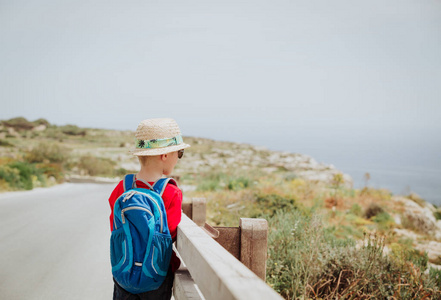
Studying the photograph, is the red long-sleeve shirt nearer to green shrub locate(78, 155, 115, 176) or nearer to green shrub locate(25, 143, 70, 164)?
green shrub locate(25, 143, 70, 164)

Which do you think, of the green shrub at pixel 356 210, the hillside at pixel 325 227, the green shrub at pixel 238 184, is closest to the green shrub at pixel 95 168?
the hillside at pixel 325 227

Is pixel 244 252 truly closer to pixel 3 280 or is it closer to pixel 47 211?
pixel 3 280

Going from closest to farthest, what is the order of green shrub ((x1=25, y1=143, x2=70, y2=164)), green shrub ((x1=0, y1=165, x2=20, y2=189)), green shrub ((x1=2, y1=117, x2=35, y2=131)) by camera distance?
1. green shrub ((x1=0, y1=165, x2=20, y2=189))
2. green shrub ((x1=25, y1=143, x2=70, y2=164))
3. green shrub ((x1=2, y1=117, x2=35, y2=131))

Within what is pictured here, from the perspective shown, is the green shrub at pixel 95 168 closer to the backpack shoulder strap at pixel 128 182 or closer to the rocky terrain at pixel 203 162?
the rocky terrain at pixel 203 162

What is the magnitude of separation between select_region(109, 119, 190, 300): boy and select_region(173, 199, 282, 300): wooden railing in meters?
0.09

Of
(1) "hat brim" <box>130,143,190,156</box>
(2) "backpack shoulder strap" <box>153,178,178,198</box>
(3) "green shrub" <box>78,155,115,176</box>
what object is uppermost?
(1) "hat brim" <box>130,143,190,156</box>

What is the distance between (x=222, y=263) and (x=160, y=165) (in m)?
1.25

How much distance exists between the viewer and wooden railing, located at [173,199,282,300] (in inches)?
60.0

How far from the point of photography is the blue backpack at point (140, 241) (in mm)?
2473

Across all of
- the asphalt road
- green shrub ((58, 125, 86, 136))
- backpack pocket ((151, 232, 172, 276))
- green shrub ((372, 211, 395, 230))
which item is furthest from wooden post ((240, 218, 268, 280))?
green shrub ((58, 125, 86, 136))

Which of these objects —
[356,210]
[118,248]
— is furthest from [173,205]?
[356,210]

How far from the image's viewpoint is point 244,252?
310 centimetres

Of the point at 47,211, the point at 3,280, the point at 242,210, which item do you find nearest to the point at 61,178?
the point at 47,211

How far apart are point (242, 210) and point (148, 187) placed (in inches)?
307
